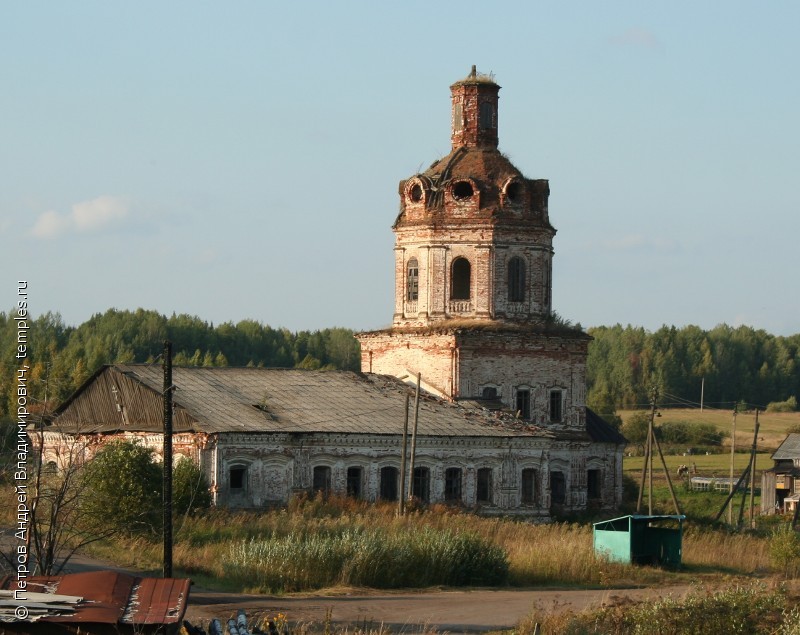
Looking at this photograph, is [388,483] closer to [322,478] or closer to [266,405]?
[322,478]

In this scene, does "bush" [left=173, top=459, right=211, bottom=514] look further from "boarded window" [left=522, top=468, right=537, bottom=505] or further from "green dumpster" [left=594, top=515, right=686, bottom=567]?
"boarded window" [left=522, top=468, right=537, bottom=505]

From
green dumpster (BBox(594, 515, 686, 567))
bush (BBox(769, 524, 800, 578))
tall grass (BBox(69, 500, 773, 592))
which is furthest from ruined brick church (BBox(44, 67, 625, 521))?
bush (BBox(769, 524, 800, 578))

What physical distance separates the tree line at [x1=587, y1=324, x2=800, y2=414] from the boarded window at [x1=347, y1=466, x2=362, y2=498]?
69.9m

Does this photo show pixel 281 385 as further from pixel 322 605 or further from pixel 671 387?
pixel 671 387

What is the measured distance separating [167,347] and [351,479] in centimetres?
1504

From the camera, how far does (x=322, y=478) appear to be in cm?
3728

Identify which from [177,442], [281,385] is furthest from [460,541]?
[281,385]

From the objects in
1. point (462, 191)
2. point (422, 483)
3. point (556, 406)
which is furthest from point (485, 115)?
point (422, 483)

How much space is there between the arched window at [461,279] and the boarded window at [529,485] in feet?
17.8

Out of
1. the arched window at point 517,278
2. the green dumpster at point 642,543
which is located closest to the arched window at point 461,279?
the arched window at point 517,278

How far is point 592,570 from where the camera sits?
29703 mm

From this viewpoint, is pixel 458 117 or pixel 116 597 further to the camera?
pixel 458 117

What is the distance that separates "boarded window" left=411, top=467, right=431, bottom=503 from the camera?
1517 inches

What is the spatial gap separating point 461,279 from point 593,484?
6.94m
